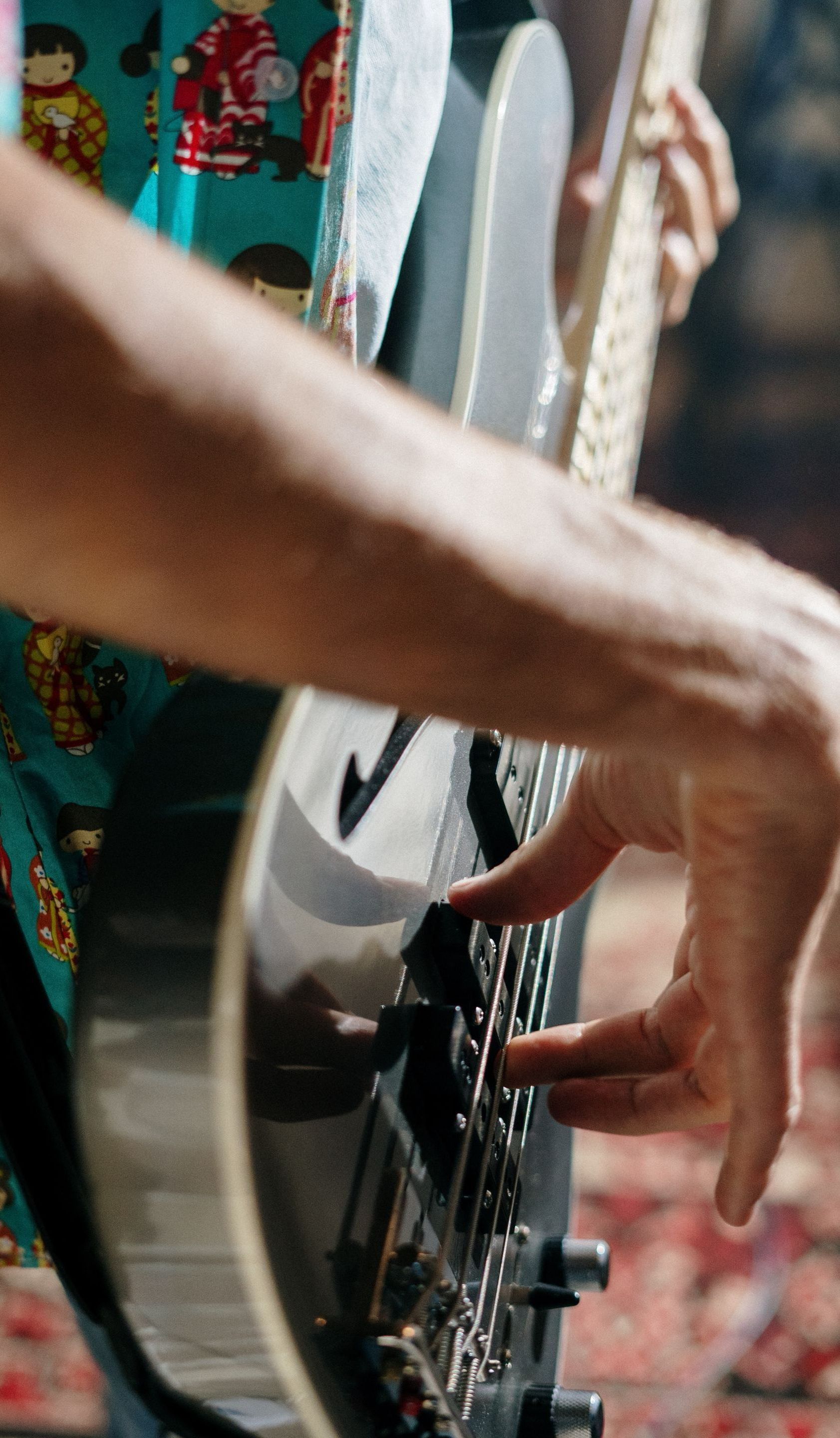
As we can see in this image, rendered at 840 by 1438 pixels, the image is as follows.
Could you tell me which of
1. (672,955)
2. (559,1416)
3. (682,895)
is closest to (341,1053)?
(559,1416)

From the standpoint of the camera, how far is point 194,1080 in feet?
0.77

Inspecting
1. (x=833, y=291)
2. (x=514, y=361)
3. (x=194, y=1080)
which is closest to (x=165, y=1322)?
(x=194, y=1080)

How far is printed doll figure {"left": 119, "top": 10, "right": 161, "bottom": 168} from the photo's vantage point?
342 mm

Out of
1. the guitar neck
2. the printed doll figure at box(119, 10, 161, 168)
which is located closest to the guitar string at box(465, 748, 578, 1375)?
the guitar neck

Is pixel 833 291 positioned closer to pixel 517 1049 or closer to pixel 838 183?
pixel 838 183

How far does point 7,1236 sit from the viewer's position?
0.43 m

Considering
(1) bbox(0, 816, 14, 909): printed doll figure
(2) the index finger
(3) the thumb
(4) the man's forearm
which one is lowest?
(1) bbox(0, 816, 14, 909): printed doll figure

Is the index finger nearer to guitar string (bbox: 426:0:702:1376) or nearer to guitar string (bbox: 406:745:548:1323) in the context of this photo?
guitar string (bbox: 426:0:702:1376)

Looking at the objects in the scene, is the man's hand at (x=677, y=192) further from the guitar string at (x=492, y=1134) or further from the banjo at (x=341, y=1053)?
the guitar string at (x=492, y=1134)

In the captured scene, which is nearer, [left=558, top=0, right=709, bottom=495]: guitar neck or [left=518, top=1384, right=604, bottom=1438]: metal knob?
[left=518, top=1384, right=604, bottom=1438]: metal knob

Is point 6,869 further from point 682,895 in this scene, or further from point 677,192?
point 682,895

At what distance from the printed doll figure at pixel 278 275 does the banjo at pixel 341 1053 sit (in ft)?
0.27

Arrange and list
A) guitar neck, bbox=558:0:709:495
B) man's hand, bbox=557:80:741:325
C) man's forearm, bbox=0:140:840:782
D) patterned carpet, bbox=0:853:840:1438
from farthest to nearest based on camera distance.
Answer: patterned carpet, bbox=0:853:840:1438
man's hand, bbox=557:80:741:325
guitar neck, bbox=558:0:709:495
man's forearm, bbox=0:140:840:782

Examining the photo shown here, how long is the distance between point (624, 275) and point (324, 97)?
413 millimetres
